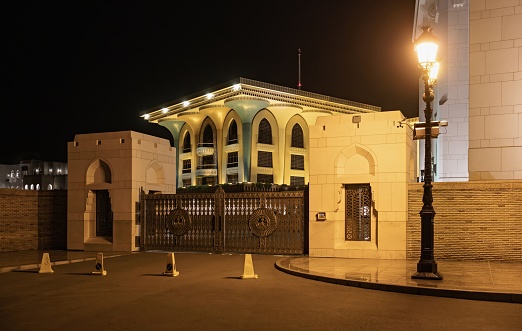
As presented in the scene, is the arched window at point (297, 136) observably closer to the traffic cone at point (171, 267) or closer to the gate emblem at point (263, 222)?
the gate emblem at point (263, 222)

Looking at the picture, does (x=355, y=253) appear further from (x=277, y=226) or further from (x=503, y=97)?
(x=503, y=97)

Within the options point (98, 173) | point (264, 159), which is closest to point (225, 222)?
point (98, 173)

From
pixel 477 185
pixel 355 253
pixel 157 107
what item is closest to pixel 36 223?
pixel 355 253

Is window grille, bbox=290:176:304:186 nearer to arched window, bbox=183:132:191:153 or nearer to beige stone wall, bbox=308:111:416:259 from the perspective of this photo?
arched window, bbox=183:132:191:153

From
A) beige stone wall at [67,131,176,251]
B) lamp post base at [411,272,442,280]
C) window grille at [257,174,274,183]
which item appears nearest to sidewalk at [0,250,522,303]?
lamp post base at [411,272,442,280]

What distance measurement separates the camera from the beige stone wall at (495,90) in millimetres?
18797

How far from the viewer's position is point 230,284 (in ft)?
38.2

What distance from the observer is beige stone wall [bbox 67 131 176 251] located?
20.5 metres

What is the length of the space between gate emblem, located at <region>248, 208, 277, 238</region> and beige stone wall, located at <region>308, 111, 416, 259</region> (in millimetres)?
1550

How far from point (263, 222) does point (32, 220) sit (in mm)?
9774

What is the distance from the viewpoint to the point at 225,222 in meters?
19.3

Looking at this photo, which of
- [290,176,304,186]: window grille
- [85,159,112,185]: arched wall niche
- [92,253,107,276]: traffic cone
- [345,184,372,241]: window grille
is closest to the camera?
[92,253,107,276]: traffic cone

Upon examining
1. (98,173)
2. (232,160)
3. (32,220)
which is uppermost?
(232,160)

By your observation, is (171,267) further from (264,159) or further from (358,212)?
(264,159)
